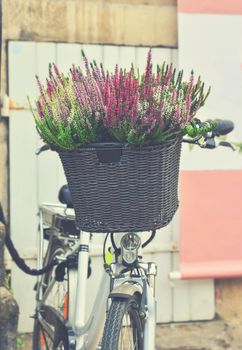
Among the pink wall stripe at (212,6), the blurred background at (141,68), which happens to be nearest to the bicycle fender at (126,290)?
the blurred background at (141,68)

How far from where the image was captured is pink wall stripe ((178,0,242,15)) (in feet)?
18.3

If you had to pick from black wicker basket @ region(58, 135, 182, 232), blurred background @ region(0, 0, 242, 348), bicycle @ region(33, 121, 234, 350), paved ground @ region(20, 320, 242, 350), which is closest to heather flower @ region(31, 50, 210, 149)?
black wicker basket @ region(58, 135, 182, 232)

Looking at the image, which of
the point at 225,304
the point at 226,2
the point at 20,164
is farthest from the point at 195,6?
the point at 225,304

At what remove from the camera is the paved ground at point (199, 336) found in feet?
18.2

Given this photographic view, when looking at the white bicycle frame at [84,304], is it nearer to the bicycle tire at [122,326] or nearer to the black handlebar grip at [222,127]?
the bicycle tire at [122,326]

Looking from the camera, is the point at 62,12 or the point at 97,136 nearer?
the point at 97,136

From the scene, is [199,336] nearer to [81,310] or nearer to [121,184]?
[81,310]

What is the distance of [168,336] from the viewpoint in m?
5.69

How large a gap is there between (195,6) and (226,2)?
0.27 metres

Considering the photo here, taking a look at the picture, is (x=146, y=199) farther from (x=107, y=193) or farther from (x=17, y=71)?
(x=17, y=71)

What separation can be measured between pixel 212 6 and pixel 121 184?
300cm

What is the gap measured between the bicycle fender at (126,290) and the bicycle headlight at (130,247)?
4.1 inches

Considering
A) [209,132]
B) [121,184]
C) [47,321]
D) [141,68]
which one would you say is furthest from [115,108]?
[141,68]

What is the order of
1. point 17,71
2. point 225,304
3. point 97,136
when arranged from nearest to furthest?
point 97,136, point 17,71, point 225,304
